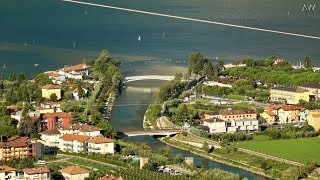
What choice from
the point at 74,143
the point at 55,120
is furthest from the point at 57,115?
the point at 74,143

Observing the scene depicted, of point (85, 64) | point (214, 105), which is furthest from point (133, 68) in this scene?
point (214, 105)

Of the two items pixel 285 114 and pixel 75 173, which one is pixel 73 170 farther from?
pixel 285 114

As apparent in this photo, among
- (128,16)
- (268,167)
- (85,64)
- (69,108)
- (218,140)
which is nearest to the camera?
(268,167)

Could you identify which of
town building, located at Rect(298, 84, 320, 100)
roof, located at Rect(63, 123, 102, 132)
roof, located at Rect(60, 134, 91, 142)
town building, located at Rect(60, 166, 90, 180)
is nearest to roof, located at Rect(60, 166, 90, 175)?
town building, located at Rect(60, 166, 90, 180)

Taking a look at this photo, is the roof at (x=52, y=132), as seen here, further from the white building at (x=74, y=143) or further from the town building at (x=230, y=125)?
the town building at (x=230, y=125)

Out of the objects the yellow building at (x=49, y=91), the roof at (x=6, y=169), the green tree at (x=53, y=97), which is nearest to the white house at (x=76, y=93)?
the yellow building at (x=49, y=91)

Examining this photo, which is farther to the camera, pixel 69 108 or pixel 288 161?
pixel 69 108

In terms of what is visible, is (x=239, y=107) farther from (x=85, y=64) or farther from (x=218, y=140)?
(x=85, y=64)

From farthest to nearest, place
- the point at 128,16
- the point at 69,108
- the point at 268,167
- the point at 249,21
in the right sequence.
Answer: the point at 128,16 < the point at 249,21 < the point at 69,108 < the point at 268,167
